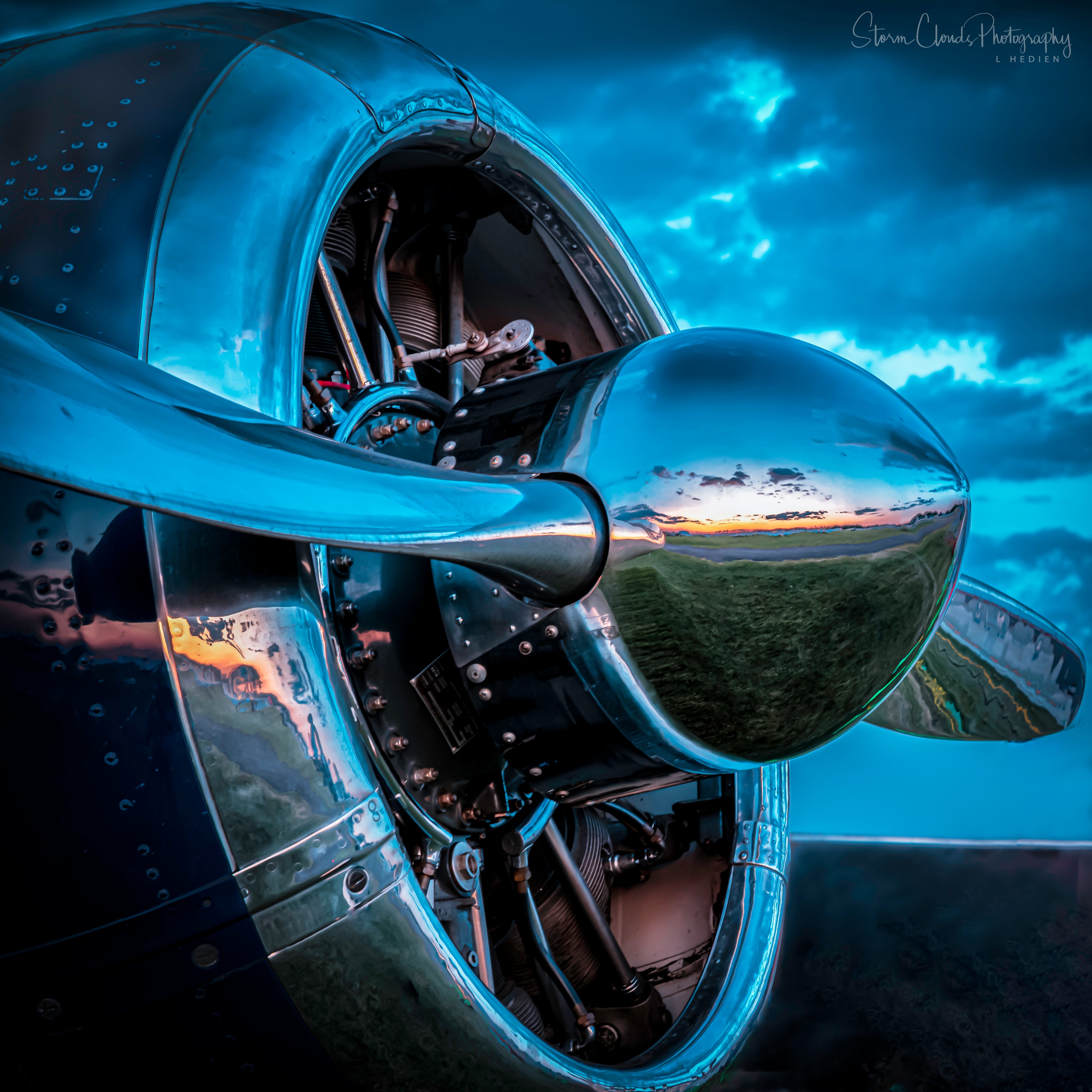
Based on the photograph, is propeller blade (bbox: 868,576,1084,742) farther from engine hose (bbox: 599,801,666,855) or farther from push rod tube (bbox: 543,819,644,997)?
push rod tube (bbox: 543,819,644,997)

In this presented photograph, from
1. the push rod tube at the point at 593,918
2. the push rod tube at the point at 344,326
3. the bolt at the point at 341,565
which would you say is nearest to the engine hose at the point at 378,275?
the push rod tube at the point at 344,326

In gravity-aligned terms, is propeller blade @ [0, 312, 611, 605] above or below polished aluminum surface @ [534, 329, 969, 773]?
above

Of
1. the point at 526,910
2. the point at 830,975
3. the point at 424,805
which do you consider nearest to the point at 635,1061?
the point at 526,910

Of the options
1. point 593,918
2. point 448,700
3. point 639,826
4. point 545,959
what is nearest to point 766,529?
point 448,700

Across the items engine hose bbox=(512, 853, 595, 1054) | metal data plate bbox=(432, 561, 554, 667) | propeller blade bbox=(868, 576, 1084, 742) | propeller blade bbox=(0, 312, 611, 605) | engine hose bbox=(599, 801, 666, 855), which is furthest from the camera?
engine hose bbox=(599, 801, 666, 855)

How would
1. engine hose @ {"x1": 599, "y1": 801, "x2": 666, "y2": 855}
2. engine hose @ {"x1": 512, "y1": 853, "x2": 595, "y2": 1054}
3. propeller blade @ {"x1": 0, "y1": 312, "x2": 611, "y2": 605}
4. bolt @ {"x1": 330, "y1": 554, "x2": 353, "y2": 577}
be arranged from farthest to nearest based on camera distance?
1. engine hose @ {"x1": 599, "y1": 801, "x2": 666, "y2": 855}
2. engine hose @ {"x1": 512, "y1": 853, "x2": 595, "y2": 1054}
3. bolt @ {"x1": 330, "y1": 554, "x2": 353, "y2": 577}
4. propeller blade @ {"x1": 0, "y1": 312, "x2": 611, "y2": 605}

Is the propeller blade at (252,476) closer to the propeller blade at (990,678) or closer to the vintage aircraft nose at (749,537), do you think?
the vintage aircraft nose at (749,537)

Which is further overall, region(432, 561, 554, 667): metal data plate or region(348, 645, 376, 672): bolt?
region(348, 645, 376, 672): bolt

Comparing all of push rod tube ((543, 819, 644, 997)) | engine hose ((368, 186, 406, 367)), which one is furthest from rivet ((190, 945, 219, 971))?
engine hose ((368, 186, 406, 367))
